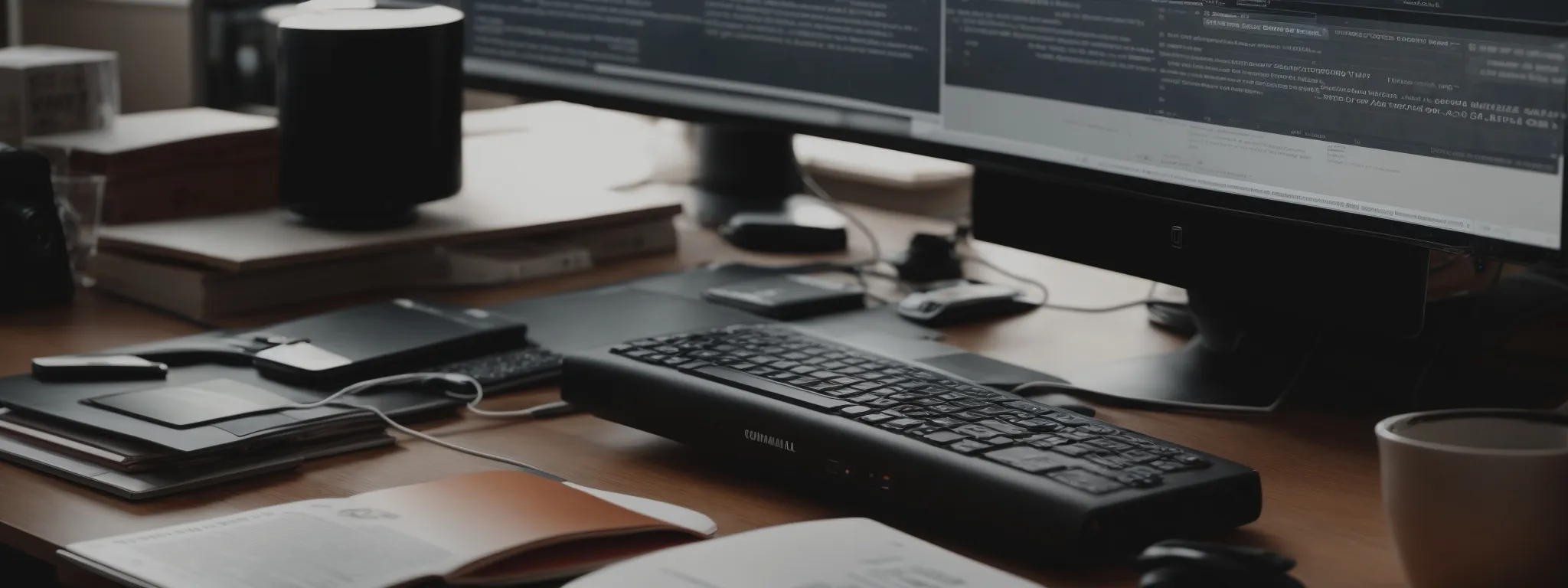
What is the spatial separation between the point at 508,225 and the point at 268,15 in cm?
59

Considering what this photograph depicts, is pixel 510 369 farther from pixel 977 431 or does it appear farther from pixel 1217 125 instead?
pixel 1217 125

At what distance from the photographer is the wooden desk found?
31.1 inches

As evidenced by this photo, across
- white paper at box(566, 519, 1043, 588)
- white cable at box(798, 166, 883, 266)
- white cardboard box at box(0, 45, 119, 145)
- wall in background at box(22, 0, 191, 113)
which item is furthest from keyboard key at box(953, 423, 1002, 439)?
wall in background at box(22, 0, 191, 113)

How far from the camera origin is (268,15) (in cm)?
179

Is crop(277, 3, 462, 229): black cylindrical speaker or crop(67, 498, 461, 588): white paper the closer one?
crop(67, 498, 461, 588): white paper

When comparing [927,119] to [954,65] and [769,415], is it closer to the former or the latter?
[954,65]

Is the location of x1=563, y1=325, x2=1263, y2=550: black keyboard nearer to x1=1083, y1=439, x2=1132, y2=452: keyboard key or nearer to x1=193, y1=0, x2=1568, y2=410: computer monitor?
x1=1083, y1=439, x2=1132, y2=452: keyboard key

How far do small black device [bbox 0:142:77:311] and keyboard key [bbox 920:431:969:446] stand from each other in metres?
0.76

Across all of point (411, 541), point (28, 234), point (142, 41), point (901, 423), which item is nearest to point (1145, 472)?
point (901, 423)

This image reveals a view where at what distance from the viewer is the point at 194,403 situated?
3.09 feet

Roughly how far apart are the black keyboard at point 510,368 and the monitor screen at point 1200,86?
0.95 ft

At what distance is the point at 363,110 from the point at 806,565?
743 mm

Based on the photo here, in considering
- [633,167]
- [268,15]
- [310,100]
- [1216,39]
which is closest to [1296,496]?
[1216,39]

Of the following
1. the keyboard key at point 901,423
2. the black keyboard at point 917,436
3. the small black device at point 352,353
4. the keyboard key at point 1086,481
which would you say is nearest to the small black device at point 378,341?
the small black device at point 352,353
